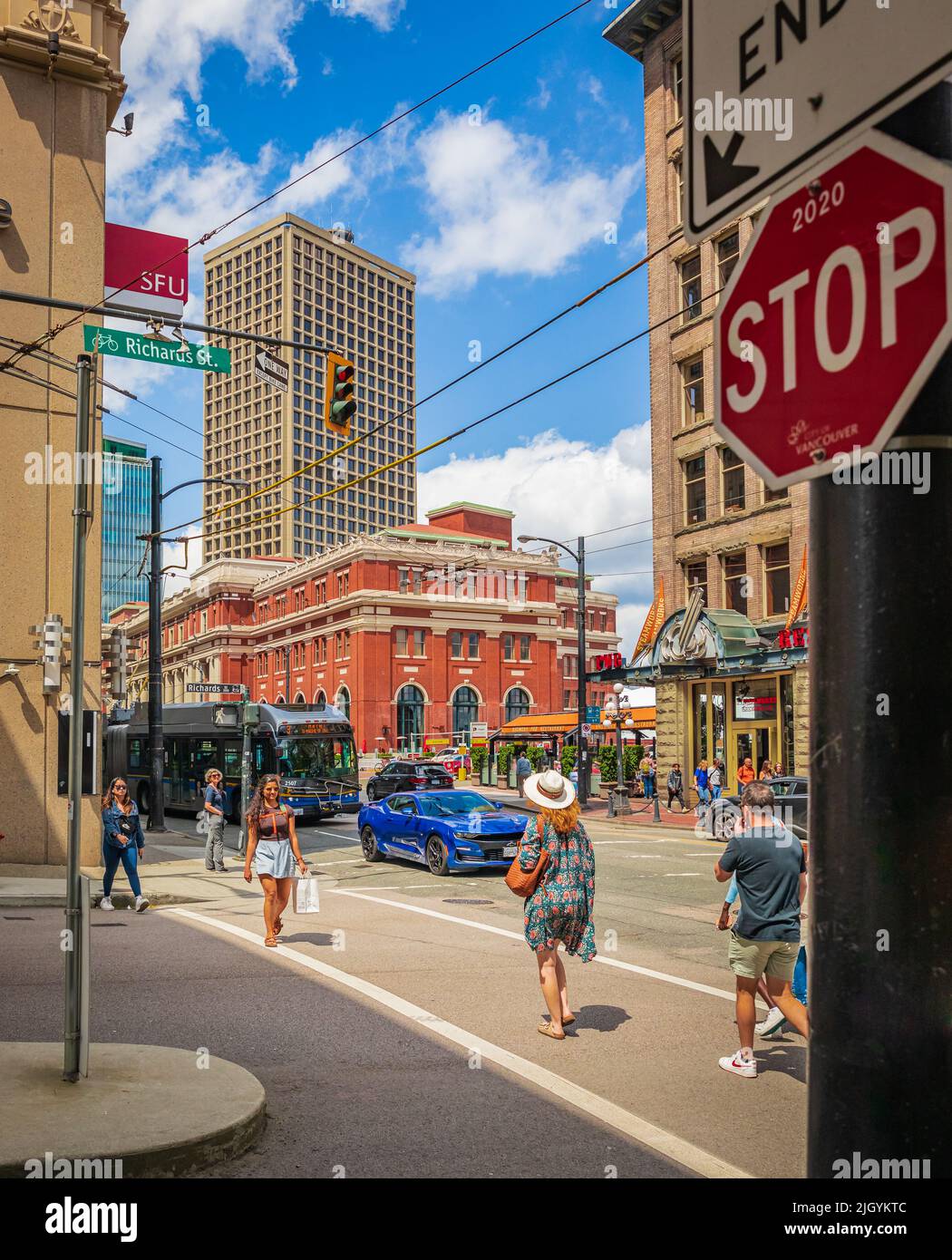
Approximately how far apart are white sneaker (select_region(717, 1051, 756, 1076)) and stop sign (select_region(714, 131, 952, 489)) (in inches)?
225

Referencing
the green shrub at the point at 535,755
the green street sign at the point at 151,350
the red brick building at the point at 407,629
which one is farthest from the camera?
the red brick building at the point at 407,629

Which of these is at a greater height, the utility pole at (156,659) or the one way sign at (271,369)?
the one way sign at (271,369)

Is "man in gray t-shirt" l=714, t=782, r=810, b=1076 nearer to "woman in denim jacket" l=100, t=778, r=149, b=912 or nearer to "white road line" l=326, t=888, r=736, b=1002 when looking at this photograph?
"white road line" l=326, t=888, r=736, b=1002

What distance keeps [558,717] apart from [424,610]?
30486 millimetres

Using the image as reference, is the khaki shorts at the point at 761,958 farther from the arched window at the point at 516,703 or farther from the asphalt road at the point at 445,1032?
the arched window at the point at 516,703

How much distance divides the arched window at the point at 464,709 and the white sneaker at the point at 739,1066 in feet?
237

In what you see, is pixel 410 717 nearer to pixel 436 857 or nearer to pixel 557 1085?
pixel 436 857

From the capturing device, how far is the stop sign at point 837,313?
6.33 feet

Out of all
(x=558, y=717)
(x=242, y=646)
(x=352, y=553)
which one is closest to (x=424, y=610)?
(x=352, y=553)

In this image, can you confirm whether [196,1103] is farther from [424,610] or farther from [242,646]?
[242,646]

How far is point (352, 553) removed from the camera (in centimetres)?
7762

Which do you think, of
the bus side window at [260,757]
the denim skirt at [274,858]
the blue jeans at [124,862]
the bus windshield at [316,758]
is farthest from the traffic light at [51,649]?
the bus windshield at [316,758]

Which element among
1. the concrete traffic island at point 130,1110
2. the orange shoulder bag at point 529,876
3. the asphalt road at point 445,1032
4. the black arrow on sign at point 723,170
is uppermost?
the black arrow on sign at point 723,170

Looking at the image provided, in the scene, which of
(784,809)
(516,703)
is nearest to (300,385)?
(516,703)
